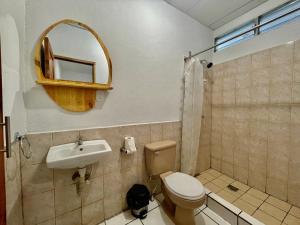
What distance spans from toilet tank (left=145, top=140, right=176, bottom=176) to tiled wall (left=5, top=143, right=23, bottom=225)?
3.64 feet

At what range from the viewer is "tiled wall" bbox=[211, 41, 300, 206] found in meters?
1.56

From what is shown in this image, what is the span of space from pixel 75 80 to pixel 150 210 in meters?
1.63

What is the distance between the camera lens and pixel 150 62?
65.6 inches

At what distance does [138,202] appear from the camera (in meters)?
1.43

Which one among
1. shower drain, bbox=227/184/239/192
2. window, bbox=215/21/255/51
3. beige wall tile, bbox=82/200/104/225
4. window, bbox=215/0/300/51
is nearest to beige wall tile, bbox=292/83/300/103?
window, bbox=215/0/300/51

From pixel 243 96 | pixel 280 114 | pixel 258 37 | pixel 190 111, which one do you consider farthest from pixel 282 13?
pixel 190 111

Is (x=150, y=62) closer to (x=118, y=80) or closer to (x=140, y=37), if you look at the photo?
Answer: (x=140, y=37)

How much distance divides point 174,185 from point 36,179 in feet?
4.02

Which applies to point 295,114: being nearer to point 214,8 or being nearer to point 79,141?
point 214,8

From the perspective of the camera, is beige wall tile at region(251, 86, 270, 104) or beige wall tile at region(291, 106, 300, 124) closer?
beige wall tile at region(291, 106, 300, 124)

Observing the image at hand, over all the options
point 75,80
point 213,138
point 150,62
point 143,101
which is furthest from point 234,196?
point 75,80

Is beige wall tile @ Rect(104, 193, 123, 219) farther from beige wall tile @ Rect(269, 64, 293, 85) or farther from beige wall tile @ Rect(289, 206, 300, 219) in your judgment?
beige wall tile @ Rect(269, 64, 293, 85)

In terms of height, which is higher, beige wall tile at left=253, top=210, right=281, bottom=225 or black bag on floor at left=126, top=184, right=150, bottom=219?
black bag on floor at left=126, top=184, right=150, bottom=219

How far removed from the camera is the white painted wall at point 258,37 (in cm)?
159
